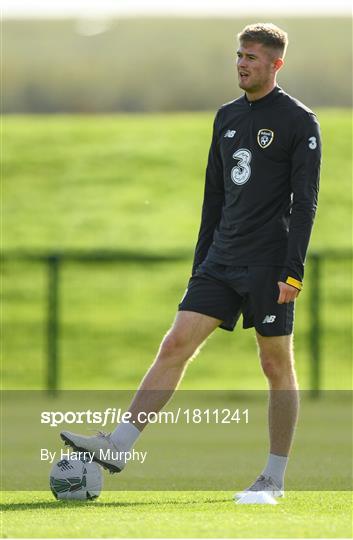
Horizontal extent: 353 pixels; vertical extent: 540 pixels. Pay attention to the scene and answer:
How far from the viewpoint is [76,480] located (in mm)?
7625

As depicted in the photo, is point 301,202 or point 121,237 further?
point 121,237

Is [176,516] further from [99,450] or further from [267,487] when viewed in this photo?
[267,487]

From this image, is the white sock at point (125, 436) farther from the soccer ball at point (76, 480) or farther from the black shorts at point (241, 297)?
the black shorts at point (241, 297)

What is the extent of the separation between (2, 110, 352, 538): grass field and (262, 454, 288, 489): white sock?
0.11 m

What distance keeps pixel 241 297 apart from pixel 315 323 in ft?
34.1

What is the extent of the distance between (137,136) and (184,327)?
82.9 feet

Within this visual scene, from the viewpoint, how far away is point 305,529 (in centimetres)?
638

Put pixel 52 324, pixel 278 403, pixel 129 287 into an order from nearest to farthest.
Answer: pixel 278 403 → pixel 52 324 → pixel 129 287

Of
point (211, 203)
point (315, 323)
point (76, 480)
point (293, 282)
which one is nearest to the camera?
point (293, 282)

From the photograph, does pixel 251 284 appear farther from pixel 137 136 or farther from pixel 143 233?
pixel 137 136

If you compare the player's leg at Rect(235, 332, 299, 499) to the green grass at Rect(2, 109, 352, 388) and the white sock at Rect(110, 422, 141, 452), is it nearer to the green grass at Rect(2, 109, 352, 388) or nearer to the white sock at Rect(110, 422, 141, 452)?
the white sock at Rect(110, 422, 141, 452)

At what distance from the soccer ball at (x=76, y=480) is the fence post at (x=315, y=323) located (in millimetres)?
10308

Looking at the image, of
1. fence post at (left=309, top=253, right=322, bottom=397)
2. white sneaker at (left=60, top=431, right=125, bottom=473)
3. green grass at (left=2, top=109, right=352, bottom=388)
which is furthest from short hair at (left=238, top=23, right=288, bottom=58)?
green grass at (left=2, top=109, right=352, bottom=388)

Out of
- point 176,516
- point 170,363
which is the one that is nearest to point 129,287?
point 170,363
